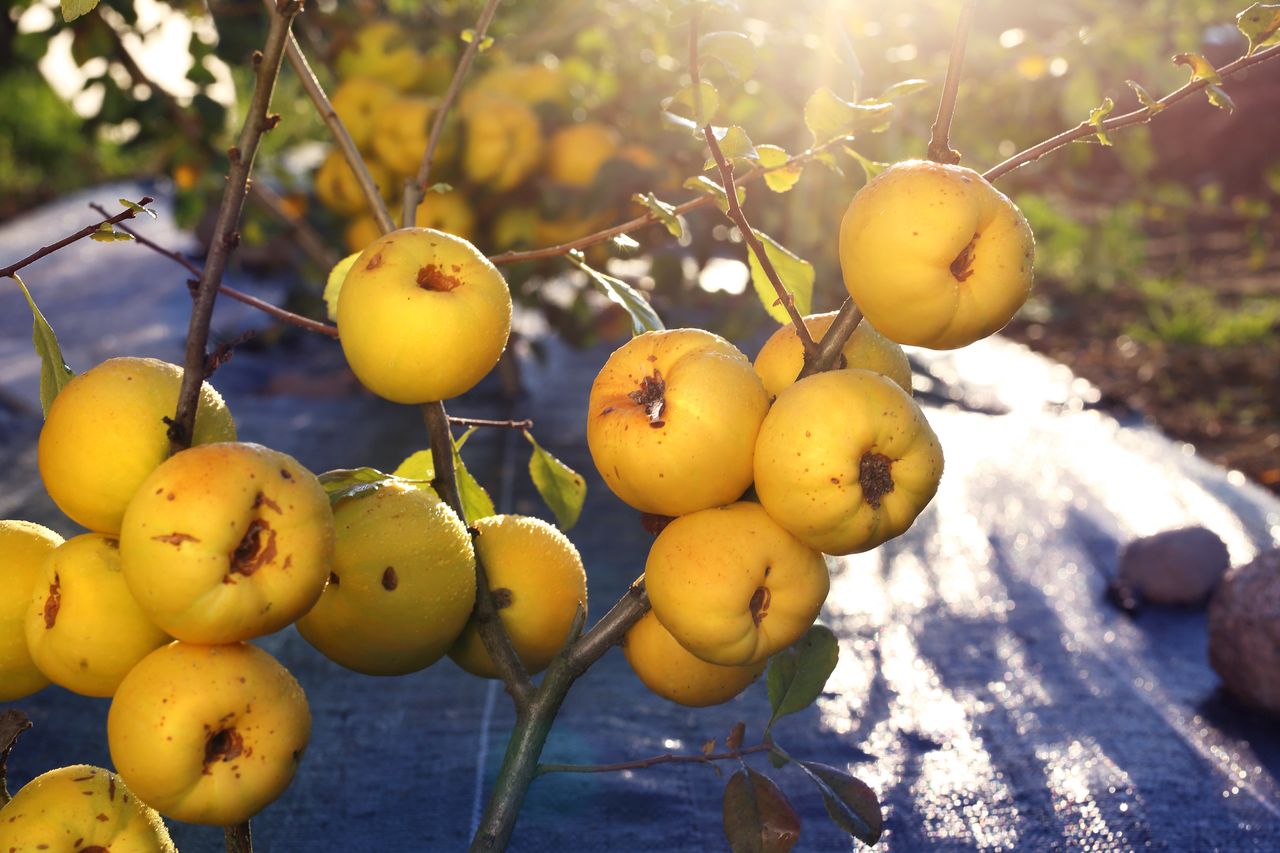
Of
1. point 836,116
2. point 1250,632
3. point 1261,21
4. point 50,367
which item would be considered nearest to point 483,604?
point 50,367

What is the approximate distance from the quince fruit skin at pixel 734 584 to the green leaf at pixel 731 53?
31 centimetres

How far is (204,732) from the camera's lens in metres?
0.71

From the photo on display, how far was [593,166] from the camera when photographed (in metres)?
2.03

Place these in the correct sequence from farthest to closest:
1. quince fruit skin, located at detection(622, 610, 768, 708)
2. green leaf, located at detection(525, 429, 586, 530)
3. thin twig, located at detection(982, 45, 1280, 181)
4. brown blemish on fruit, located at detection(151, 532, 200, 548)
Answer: green leaf, located at detection(525, 429, 586, 530)
quince fruit skin, located at detection(622, 610, 768, 708)
thin twig, located at detection(982, 45, 1280, 181)
brown blemish on fruit, located at detection(151, 532, 200, 548)

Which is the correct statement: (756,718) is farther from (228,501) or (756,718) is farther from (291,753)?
(228,501)

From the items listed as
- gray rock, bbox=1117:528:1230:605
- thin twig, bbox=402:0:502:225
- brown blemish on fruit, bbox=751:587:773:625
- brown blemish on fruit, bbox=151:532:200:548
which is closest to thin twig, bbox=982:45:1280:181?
brown blemish on fruit, bbox=751:587:773:625

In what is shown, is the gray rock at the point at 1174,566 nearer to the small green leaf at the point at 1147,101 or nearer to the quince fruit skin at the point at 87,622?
the small green leaf at the point at 1147,101

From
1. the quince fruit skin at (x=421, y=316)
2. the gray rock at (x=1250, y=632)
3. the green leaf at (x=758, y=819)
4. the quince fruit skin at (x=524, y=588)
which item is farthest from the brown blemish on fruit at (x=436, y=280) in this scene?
the gray rock at (x=1250, y=632)

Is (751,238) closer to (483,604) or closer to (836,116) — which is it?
(836,116)

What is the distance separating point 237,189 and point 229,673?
12.1 inches

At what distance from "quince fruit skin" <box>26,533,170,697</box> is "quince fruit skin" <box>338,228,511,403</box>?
211mm

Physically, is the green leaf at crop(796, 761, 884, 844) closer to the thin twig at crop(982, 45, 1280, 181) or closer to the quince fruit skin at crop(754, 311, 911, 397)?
the quince fruit skin at crop(754, 311, 911, 397)

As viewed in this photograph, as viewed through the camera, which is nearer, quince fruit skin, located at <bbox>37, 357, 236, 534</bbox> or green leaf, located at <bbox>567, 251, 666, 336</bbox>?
quince fruit skin, located at <bbox>37, 357, 236, 534</bbox>

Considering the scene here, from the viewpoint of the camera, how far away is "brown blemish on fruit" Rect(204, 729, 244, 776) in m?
0.73
